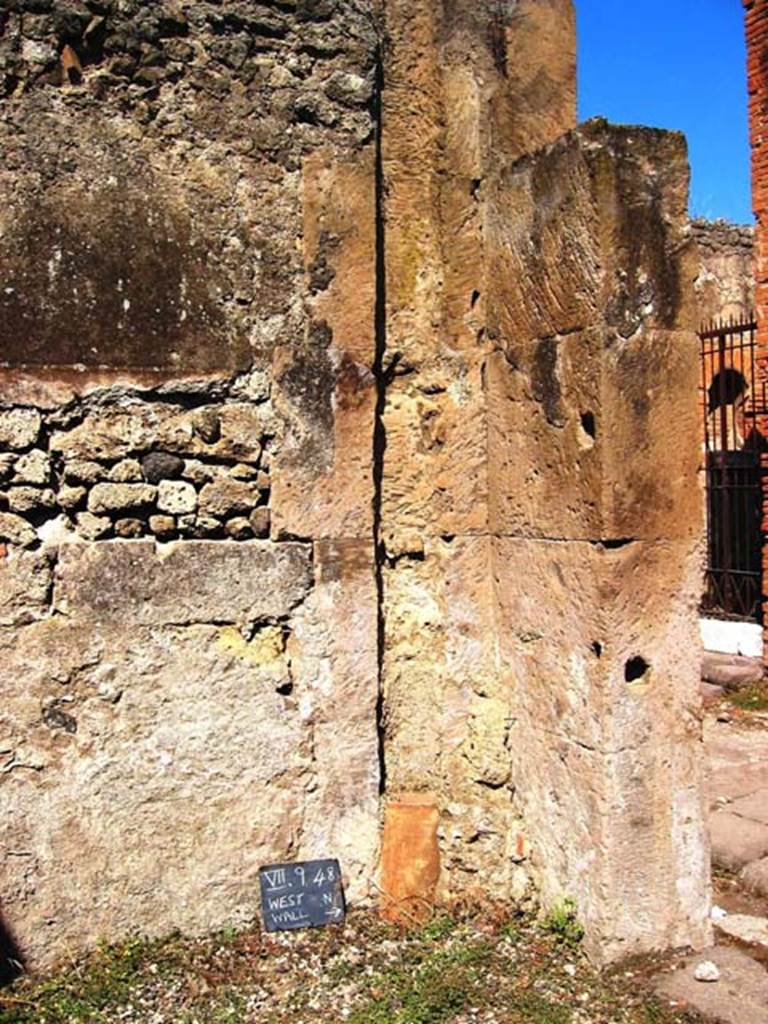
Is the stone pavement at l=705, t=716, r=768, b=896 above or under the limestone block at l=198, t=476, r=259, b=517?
under

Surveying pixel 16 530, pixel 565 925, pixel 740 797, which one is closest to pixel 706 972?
pixel 565 925

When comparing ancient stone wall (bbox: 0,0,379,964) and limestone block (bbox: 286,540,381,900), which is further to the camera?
limestone block (bbox: 286,540,381,900)

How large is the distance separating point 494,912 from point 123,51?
10.9ft

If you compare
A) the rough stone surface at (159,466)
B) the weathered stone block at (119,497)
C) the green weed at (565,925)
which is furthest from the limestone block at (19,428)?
the green weed at (565,925)

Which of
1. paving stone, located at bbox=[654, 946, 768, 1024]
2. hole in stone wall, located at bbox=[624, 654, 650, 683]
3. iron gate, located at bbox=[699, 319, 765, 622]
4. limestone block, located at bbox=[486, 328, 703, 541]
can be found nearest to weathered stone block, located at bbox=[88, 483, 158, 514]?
limestone block, located at bbox=[486, 328, 703, 541]

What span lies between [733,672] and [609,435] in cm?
580

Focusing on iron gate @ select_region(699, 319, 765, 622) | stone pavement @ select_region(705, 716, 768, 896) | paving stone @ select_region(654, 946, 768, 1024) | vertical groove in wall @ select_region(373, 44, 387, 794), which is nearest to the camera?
paving stone @ select_region(654, 946, 768, 1024)

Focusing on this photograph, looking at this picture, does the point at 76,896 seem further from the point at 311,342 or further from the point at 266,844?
the point at 311,342

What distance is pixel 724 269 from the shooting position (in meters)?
13.8

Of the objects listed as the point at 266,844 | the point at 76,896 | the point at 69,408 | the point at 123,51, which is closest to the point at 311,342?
the point at 69,408

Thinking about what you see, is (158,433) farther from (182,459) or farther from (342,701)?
(342,701)

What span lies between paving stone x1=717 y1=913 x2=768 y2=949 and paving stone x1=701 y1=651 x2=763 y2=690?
14.4 ft

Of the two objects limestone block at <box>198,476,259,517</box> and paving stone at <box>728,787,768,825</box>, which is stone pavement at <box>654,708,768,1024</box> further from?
limestone block at <box>198,476,259,517</box>

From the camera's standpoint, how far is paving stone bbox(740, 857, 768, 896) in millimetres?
3975
